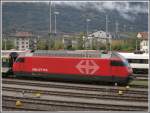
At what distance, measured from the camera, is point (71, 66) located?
65.0ft

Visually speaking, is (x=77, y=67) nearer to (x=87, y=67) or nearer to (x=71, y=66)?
(x=71, y=66)

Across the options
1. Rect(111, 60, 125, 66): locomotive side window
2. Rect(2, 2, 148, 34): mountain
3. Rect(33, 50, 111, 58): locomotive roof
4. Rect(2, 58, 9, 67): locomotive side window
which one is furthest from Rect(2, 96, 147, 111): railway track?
Rect(2, 2, 148, 34): mountain

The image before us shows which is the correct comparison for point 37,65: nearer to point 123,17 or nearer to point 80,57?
point 80,57

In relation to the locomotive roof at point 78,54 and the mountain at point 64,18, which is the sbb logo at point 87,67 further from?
the mountain at point 64,18

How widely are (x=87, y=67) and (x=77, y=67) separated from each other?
0.73 metres

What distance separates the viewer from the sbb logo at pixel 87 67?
62.9 ft

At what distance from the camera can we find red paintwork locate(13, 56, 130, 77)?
62.1 feet

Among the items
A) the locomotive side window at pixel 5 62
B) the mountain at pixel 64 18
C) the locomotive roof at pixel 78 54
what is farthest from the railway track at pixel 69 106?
the mountain at pixel 64 18

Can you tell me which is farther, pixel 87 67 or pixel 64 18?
pixel 64 18

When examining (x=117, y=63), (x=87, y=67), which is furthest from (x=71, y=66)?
(x=117, y=63)

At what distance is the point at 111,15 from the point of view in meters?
110

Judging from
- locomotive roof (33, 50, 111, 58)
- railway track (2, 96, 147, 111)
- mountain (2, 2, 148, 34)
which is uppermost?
mountain (2, 2, 148, 34)

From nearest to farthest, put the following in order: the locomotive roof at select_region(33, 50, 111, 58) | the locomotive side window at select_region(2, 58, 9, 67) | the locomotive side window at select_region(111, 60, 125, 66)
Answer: the locomotive side window at select_region(111, 60, 125, 66)
the locomotive roof at select_region(33, 50, 111, 58)
the locomotive side window at select_region(2, 58, 9, 67)

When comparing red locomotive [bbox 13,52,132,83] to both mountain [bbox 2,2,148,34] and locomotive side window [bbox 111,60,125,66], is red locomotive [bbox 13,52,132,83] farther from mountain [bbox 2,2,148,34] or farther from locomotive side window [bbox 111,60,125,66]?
mountain [bbox 2,2,148,34]
